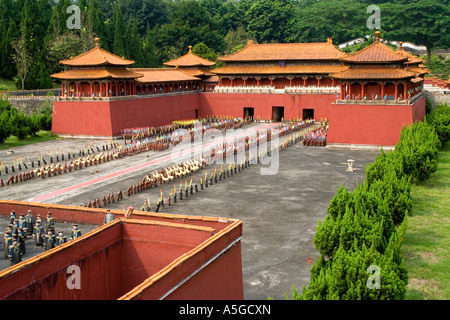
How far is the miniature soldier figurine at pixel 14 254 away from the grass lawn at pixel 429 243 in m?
10.8

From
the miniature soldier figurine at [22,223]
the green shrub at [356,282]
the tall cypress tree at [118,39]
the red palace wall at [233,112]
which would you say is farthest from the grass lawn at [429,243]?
the tall cypress tree at [118,39]

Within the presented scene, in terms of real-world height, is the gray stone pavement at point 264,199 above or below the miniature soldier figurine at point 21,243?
below

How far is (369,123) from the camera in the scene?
40.4m

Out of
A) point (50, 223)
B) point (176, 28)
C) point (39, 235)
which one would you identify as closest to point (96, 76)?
point (50, 223)

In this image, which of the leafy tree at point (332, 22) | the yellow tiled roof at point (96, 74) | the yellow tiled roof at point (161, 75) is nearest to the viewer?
the yellow tiled roof at point (96, 74)

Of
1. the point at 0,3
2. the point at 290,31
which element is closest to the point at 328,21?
the point at 290,31

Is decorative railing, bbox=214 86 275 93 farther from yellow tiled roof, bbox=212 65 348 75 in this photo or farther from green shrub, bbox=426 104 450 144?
green shrub, bbox=426 104 450 144

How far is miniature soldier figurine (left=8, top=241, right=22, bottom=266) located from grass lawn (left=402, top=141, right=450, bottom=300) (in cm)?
1085

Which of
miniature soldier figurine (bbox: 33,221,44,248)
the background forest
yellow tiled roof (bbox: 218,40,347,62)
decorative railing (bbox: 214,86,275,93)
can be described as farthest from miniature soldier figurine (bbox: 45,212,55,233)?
the background forest

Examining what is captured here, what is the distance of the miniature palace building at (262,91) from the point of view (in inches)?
1587

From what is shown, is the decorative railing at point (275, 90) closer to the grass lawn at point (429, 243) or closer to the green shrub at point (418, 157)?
the green shrub at point (418, 157)

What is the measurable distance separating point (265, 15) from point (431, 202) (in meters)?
78.8

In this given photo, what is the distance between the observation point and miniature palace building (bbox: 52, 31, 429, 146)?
132 feet
